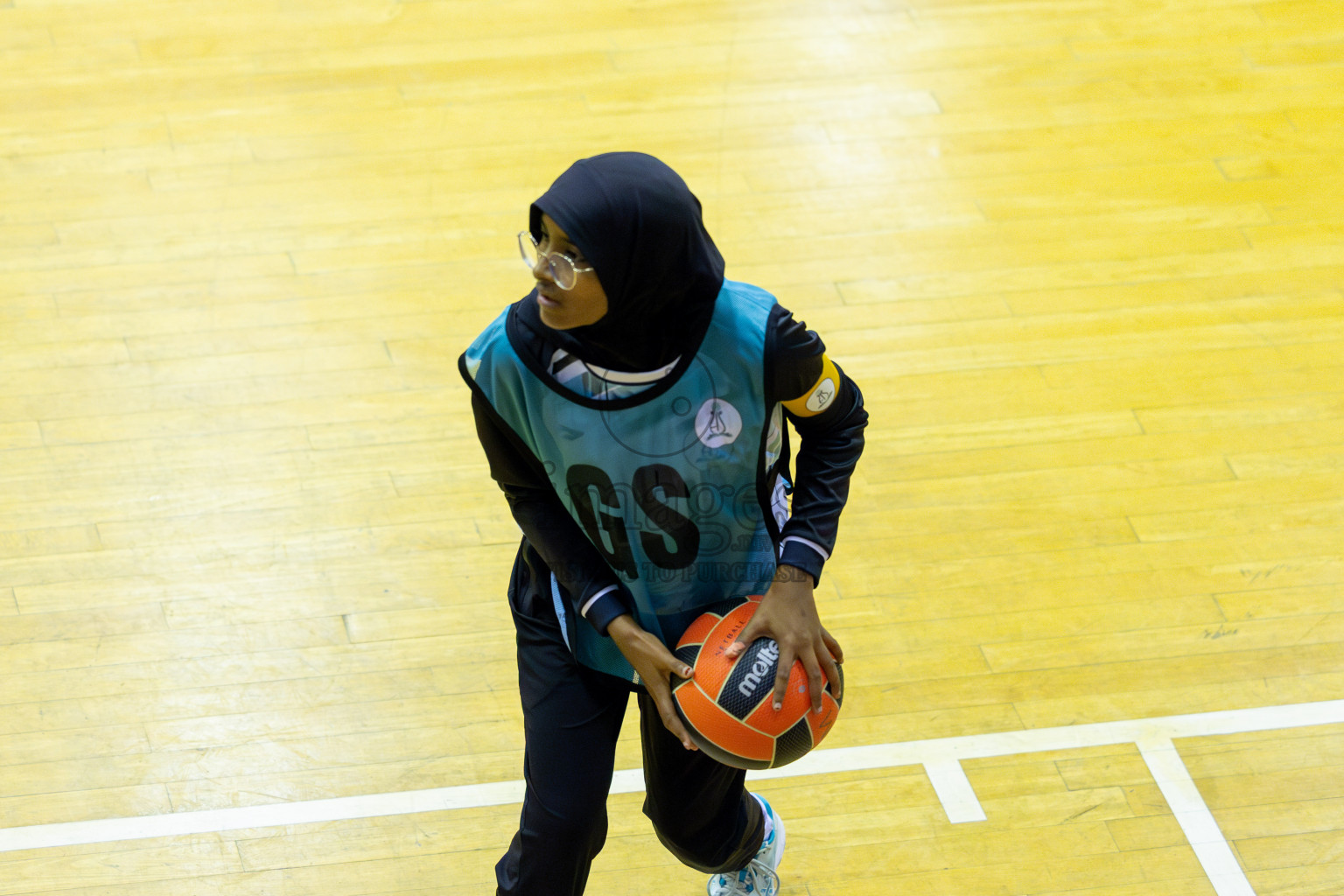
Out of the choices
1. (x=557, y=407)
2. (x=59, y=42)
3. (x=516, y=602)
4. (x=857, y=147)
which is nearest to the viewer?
(x=557, y=407)

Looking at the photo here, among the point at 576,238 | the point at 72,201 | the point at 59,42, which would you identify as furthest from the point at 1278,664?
the point at 59,42

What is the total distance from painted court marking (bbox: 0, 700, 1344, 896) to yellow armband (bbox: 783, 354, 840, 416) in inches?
51.6

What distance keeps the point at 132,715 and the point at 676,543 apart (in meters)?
2.04

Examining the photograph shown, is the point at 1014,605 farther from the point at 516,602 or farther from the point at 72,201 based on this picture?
the point at 72,201

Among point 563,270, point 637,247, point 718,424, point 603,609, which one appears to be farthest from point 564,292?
point 603,609

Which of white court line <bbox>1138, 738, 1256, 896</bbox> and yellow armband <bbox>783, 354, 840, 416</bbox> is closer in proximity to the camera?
yellow armband <bbox>783, 354, 840, 416</bbox>

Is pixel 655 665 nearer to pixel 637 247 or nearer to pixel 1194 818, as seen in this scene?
pixel 637 247

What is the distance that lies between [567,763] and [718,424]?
77 centimetres

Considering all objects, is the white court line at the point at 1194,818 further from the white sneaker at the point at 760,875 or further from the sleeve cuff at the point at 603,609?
the sleeve cuff at the point at 603,609

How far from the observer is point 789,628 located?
8.04ft

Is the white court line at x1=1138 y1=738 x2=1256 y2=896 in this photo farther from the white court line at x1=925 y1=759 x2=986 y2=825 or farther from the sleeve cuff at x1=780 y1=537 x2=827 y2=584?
the sleeve cuff at x1=780 y1=537 x2=827 y2=584

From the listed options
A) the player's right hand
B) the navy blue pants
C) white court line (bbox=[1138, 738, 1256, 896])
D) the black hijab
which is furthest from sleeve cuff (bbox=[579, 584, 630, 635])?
white court line (bbox=[1138, 738, 1256, 896])

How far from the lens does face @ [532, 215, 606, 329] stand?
2.13 meters

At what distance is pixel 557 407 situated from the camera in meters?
2.36
